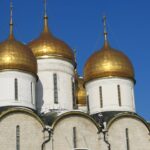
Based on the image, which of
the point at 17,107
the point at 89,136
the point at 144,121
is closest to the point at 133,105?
the point at 144,121

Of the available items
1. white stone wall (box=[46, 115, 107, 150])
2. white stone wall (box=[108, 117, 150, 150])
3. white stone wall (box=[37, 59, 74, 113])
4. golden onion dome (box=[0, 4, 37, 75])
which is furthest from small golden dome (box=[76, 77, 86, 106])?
white stone wall (box=[46, 115, 107, 150])

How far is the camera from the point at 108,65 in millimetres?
23375

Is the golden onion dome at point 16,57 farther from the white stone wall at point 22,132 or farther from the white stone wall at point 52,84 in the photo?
the white stone wall at point 22,132

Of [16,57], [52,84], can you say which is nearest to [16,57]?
[16,57]

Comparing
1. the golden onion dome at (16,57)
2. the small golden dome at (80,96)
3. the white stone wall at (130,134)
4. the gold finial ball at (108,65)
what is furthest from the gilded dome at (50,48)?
the white stone wall at (130,134)

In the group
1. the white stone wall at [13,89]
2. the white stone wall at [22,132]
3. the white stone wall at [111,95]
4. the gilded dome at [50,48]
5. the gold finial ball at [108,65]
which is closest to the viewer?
the white stone wall at [22,132]

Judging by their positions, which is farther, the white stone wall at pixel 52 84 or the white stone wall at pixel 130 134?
the white stone wall at pixel 52 84

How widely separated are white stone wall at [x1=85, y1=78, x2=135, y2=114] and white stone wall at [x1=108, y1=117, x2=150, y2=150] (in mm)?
1135

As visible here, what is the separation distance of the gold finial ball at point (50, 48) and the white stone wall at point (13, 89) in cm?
235

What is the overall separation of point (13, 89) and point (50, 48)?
337 cm

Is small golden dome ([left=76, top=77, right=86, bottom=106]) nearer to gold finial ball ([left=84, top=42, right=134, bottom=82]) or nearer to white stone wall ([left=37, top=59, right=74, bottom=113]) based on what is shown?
white stone wall ([left=37, top=59, right=74, bottom=113])

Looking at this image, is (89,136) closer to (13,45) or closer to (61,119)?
(61,119)

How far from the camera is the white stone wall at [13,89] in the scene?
2109 centimetres

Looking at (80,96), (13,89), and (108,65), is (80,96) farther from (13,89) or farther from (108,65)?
(13,89)
